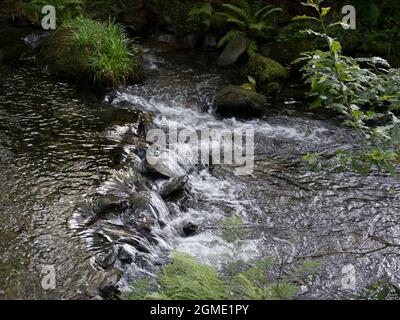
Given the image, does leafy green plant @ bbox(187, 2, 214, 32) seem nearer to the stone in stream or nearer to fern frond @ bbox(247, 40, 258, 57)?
fern frond @ bbox(247, 40, 258, 57)

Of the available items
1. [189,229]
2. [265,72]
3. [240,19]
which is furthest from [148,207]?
[240,19]

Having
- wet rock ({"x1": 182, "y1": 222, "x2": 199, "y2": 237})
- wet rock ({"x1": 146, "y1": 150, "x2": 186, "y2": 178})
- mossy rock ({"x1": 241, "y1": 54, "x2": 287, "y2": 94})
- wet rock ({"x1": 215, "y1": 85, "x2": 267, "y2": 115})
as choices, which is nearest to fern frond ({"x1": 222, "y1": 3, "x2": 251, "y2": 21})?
mossy rock ({"x1": 241, "y1": 54, "x2": 287, "y2": 94})

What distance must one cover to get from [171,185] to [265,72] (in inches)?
192

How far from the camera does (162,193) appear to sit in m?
6.25

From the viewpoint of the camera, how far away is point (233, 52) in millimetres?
11305

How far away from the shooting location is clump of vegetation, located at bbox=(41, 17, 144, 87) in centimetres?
945

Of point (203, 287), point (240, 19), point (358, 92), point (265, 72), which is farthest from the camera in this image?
point (240, 19)

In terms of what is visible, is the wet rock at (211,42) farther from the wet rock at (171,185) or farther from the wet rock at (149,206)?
the wet rock at (149,206)

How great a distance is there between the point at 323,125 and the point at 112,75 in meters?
4.29

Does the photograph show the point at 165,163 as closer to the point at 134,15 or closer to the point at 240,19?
the point at 240,19

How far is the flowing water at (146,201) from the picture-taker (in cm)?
464

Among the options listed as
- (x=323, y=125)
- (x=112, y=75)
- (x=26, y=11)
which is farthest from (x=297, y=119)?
(x=26, y=11)

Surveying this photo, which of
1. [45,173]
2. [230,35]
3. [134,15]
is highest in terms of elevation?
[134,15]

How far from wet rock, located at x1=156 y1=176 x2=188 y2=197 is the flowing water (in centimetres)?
12
